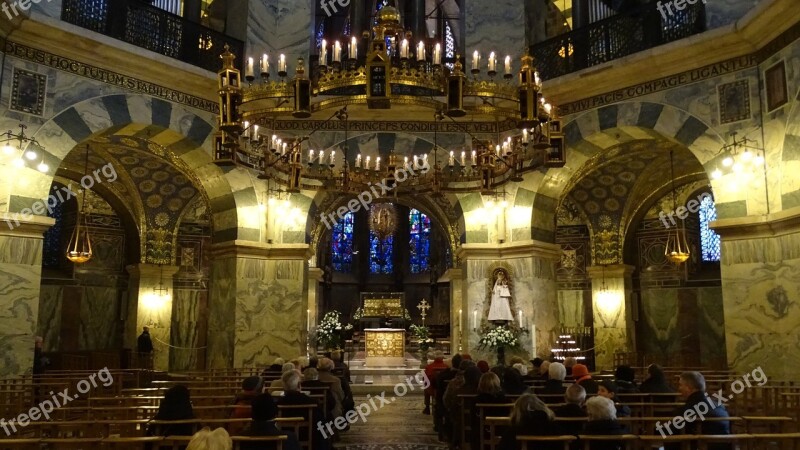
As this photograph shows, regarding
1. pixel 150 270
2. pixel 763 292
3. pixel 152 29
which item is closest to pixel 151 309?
pixel 150 270

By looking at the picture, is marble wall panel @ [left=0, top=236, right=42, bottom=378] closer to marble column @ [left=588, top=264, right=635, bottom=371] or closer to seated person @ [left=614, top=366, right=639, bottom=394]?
seated person @ [left=614, top=366, right=639, bottom=394]

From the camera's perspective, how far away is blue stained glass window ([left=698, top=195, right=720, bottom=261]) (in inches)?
730

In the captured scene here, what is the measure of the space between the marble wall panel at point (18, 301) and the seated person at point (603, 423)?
9.44 metres

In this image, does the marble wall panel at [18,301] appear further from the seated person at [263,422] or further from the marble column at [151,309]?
the seated person at [263,422]

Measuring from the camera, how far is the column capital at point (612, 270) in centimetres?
1909

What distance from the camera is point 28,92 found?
11.6 m

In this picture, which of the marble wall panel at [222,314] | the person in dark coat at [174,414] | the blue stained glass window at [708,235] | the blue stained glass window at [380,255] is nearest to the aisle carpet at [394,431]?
the marble wall panel at [222,314]

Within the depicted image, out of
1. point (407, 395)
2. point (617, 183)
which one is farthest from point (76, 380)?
point (617, 183)

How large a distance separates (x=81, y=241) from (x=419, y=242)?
17854 millimetres

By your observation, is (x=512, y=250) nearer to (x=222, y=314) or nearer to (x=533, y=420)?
(x=222, y=314)

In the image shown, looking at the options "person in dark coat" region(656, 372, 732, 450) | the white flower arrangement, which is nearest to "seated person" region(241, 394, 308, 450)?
"person in dark coat" region(656, 372, 732, 450)

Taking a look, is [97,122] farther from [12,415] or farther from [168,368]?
[168,368]

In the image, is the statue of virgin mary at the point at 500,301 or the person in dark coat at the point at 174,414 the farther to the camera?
the statue of virgin mary at the point at 500,301

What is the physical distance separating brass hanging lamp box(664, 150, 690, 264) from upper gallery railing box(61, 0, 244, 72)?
10.7 m
